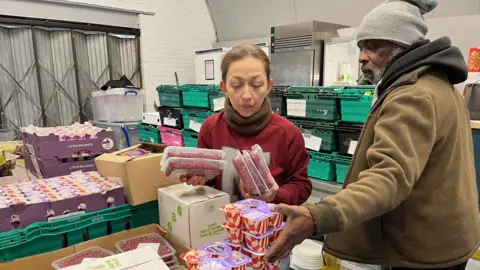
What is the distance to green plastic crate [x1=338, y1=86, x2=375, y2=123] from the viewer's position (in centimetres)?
214

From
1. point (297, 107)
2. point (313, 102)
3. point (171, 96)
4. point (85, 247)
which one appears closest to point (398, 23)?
point (85, 247)

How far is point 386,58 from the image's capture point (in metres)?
1.03

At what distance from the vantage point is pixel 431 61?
0.89 metres

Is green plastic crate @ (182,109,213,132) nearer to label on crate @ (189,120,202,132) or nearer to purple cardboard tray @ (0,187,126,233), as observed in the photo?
label on crate @ (189,120,202,132)

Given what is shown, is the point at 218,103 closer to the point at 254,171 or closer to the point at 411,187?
the point at 254,171

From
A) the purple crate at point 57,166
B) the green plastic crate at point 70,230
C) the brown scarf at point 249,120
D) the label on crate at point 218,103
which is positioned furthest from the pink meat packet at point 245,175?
the label on crate at point 218,103

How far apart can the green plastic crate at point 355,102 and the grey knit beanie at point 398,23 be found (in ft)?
3.77

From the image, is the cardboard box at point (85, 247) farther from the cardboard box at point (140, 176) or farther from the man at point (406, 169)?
the man at point (406, 169)

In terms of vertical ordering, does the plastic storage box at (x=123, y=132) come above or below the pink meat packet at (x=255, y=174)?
below

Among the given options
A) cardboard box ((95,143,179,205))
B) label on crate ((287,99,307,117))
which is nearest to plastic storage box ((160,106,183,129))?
label on crate ((287,99,307,117))

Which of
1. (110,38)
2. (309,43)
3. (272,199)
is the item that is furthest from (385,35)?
(110,38)

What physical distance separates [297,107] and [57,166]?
1.70m

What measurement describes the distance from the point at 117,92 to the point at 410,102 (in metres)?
3.49

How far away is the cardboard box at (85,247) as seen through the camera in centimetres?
120
